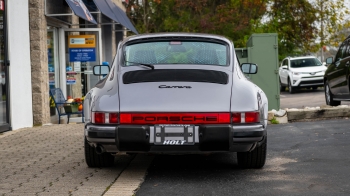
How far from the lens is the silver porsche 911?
745 centimetres

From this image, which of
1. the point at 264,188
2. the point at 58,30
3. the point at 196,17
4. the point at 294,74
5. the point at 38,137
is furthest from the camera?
the point at 196,17

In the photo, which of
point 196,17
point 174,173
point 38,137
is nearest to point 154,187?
point 174,173

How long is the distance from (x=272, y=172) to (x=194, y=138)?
1158mm

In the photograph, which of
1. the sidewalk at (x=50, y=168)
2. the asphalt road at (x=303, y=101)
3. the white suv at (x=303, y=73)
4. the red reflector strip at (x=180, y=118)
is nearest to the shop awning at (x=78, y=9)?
the sidewalk at (x=50, y=168)

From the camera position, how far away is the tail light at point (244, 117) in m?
7.52

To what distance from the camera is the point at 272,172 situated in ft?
26.7

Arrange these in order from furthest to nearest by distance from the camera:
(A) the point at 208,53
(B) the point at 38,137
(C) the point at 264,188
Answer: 1. (B) the point at 38,137
2. (A) the point at 208,53
3. (C) the point at 264,188

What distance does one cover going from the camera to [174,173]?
8.27 metres

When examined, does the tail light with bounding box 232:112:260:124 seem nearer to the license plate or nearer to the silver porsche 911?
the silver porsche 911

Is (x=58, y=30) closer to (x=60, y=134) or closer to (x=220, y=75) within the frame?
(x=60, y=134)

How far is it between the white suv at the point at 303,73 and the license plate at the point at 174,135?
25.2 meters

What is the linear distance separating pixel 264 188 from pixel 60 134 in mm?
6494

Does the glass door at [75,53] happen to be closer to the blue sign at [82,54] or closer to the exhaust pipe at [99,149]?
the blue sign at [82,54]

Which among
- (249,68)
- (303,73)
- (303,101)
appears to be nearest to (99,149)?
(249,68)
